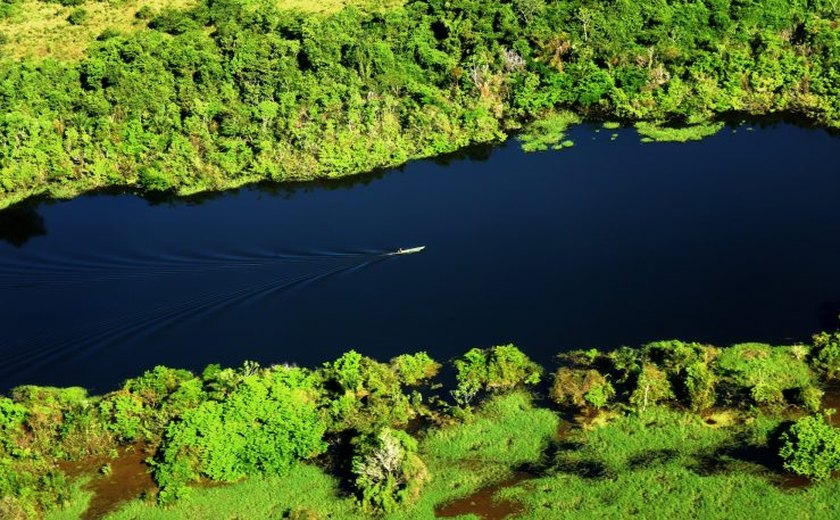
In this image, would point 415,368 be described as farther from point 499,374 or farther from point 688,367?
point 688,367

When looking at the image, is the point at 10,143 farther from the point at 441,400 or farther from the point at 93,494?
the point at 441,400

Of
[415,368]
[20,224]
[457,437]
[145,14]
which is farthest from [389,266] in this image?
[145,14]

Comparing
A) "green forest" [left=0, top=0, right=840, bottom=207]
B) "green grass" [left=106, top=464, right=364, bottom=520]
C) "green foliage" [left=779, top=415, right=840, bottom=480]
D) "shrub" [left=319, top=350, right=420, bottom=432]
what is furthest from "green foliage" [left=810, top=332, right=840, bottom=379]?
"green forest" [left=0, top=0, right=840, bottom=207]

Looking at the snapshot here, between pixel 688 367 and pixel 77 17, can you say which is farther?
pixel 77 17


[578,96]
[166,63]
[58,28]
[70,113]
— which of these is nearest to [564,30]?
[578,96]

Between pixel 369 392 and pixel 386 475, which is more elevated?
pixel 369 392

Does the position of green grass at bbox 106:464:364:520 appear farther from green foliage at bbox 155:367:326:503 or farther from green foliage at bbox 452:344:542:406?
green foliage at bbox 452:344:542:406
